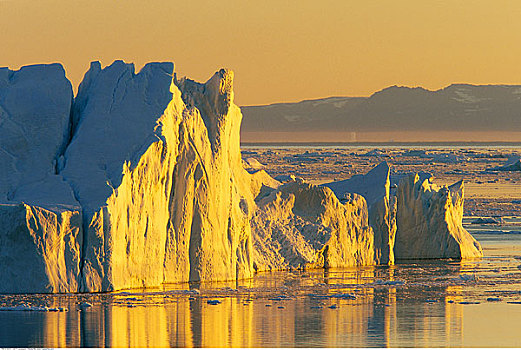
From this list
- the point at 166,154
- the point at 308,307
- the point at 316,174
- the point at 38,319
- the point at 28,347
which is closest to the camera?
the point at 28,347

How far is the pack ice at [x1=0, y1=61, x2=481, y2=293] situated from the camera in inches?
793

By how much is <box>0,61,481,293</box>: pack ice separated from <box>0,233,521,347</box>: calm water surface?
0.64 metres

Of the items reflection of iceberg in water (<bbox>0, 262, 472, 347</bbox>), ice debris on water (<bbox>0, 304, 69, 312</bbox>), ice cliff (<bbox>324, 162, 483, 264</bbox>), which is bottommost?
reflection of iceberg in water (<bbox>0, 262, 472, 347</bbox>)

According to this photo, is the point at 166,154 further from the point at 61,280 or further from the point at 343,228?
the point at 343,228

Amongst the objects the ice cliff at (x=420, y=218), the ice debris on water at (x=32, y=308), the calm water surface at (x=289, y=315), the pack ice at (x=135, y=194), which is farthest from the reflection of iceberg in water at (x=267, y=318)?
the ice cliff at (x=420, y=218)

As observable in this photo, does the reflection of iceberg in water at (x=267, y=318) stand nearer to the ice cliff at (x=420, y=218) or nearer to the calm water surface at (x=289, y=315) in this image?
the calm water surface at (x=289, y=315)

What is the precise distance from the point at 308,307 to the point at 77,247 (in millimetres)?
4037

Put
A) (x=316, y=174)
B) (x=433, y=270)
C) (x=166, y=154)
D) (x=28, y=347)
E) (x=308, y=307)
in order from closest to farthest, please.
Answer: (x=28, y=347) < (x=308, y=307) < (x=166, y=154) < (x=433, y=270) < (x=316, y=174)

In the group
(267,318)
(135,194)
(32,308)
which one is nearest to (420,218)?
(135,194)

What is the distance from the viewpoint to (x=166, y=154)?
22031mm

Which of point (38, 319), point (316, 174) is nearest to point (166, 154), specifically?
point (38, 319)

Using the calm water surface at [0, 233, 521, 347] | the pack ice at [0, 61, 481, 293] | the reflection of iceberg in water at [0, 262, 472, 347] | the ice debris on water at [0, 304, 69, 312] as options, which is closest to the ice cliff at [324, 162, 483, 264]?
the pack ice at [0, 61, 481, 293]

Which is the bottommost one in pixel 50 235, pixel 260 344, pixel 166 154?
pixel 260 344

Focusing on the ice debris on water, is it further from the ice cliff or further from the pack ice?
the ice cliff
